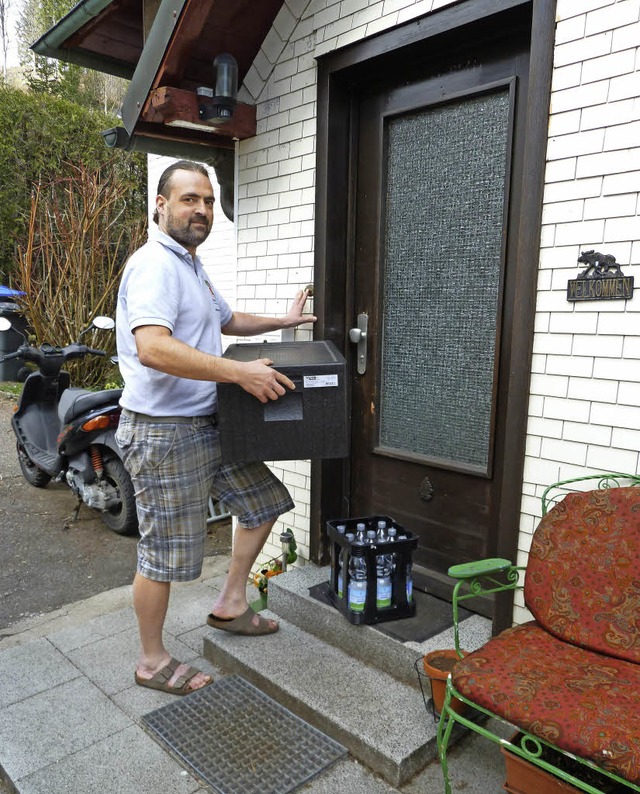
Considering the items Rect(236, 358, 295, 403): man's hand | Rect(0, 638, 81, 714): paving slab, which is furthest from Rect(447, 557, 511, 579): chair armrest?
Rect(0, 638, 81, 714): paving slab

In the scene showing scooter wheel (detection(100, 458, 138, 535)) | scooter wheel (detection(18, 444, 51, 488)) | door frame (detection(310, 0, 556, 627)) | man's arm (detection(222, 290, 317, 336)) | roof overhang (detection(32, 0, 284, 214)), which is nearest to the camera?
door frame (detection(310, 0, 556, 627))

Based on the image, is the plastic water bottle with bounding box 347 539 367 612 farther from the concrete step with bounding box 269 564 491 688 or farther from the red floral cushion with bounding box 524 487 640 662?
the red floral cushion with bounding box 524 487 640 662

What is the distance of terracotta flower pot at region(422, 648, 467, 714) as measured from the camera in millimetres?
2137

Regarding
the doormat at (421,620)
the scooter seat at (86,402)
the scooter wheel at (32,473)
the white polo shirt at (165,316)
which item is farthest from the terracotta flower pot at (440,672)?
the scooter wheel at (32,473)

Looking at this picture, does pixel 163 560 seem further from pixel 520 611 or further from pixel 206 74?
pixel 206 74

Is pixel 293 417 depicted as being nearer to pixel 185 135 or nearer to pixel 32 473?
pixel 185 135

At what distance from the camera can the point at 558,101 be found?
2.23 m

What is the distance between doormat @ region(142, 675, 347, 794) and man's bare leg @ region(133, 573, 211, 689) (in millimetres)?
115

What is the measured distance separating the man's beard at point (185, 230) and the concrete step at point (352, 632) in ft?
5.32

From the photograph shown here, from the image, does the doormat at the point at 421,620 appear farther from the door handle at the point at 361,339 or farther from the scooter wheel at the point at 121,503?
the scooter wheel at the point at 121,503

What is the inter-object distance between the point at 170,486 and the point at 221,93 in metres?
1.91

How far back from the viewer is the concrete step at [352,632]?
97.3 inches

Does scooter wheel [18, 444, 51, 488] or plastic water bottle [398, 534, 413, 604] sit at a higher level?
plastic water bottle [398, 534, 413, 604]

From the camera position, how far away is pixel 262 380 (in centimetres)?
228
